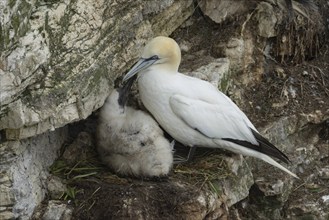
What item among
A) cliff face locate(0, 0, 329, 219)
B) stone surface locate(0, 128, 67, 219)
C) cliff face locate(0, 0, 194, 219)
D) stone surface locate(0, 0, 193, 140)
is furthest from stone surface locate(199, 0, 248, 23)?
stone surface locate(0, 128, 67, 219)

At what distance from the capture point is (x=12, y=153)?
5.76m

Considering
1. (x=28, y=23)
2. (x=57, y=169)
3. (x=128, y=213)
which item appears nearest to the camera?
(x=28, y=23)

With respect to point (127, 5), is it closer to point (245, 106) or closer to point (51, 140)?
point (51, 140)

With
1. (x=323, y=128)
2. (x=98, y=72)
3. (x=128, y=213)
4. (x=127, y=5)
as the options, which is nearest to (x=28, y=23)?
(x=98, y=72)

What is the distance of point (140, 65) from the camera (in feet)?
22.0

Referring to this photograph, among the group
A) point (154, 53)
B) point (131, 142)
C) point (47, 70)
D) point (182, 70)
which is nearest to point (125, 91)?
point (154, 53)

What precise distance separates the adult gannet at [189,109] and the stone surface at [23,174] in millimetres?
983

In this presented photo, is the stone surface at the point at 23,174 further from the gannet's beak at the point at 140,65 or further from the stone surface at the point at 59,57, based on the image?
the gannet's beak at the point at 140,65

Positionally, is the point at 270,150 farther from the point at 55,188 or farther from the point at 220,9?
the point at 220,9

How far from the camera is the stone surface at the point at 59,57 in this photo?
532 cm

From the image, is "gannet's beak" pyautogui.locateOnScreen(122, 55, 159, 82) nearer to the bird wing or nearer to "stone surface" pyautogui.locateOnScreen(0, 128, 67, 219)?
the bird wing

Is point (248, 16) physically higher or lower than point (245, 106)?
higher

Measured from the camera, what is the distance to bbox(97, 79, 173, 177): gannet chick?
21.3 feet

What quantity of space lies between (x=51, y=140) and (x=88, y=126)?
71 centimetres
